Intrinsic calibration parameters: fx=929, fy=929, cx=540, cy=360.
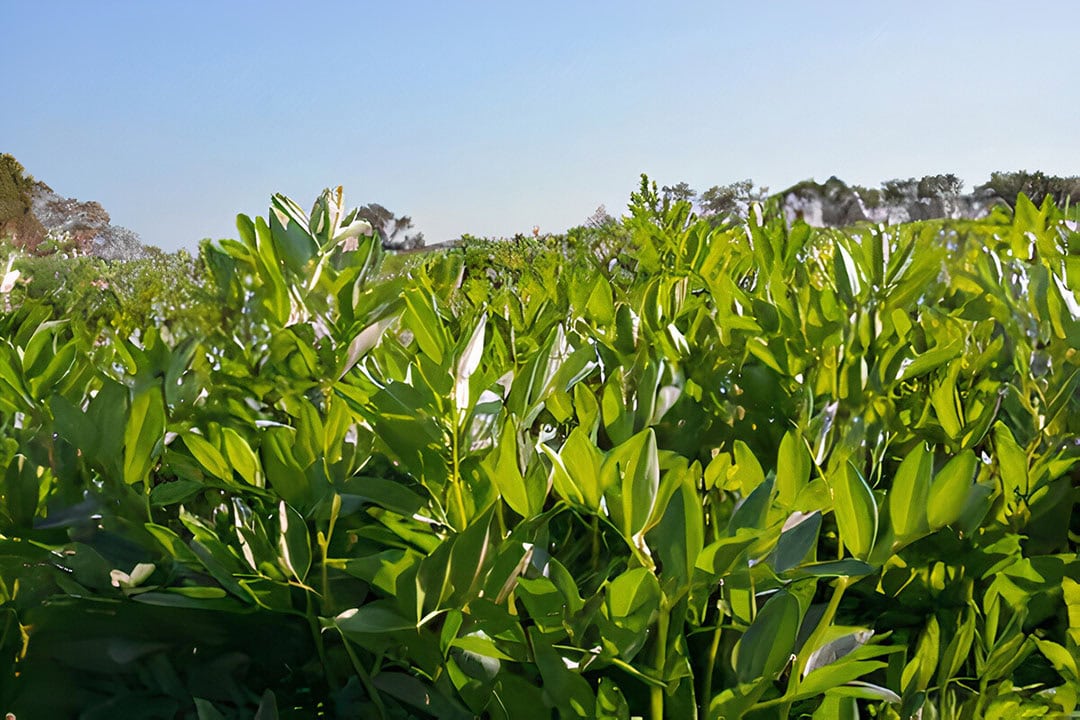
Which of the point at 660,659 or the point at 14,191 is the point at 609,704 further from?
the point at 14,191

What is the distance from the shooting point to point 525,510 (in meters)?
0.85

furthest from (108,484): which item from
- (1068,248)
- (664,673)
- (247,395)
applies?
(1068,248)

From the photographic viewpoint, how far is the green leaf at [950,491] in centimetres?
82

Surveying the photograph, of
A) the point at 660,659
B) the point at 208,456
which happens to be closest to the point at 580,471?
the point at 660,659

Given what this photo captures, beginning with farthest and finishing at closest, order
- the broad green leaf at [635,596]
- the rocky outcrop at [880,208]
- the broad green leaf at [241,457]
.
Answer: the rocky outcrop at [880,208] → the broad green leaf at [241,457] → the broad green leaf at [635,596]

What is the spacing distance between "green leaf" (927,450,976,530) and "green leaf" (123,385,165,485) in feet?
2.48

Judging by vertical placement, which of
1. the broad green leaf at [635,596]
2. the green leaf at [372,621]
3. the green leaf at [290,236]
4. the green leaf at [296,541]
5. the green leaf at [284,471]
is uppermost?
the green leaf at [290,236]

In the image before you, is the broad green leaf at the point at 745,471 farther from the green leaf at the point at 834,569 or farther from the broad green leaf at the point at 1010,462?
the broad green leaf at the point at 1010,462

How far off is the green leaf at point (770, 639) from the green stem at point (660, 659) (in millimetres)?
69

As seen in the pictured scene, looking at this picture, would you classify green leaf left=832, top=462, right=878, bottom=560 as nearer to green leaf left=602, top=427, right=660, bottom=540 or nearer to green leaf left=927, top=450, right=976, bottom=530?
green leaf left=927, top=450, right=976, bottom=530

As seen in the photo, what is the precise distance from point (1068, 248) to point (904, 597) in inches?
47.1

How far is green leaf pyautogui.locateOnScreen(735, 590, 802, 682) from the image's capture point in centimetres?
77

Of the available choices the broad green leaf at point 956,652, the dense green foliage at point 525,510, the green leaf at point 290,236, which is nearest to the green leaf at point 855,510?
the dense green foliage at point 525,510

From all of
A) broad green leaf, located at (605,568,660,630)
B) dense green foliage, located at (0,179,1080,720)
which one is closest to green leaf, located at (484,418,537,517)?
dense green foliage, located at (0,179,1080,720)
